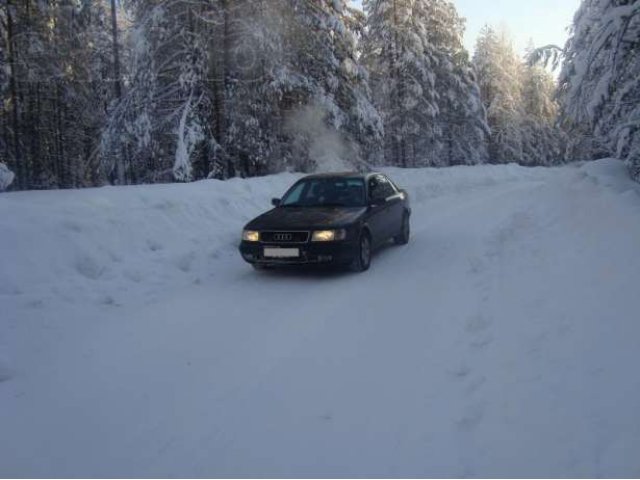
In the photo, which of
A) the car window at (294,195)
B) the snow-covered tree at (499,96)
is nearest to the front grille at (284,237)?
the car window at (294,195)

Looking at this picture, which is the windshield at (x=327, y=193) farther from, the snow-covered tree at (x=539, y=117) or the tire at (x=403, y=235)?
the snow-covered tree at (x=539, y=117)

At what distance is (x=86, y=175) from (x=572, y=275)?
105ft

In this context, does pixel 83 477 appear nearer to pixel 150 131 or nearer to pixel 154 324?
pixel 154 324

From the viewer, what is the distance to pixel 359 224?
834cm

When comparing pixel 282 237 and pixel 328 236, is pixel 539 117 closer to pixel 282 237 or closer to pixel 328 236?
pixel 328 236

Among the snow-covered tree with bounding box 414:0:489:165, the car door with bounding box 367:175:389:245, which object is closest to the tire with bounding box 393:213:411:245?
the car door with bounding box 367:175:389:245

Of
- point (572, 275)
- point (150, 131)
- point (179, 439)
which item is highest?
point (150, 131)

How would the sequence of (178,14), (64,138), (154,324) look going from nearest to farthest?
(154,324) < (178,14) < (64,138)

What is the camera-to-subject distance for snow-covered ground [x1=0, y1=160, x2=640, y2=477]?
11.1 ft

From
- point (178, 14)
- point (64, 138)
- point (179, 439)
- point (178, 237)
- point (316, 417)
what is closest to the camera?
point (179, 439)

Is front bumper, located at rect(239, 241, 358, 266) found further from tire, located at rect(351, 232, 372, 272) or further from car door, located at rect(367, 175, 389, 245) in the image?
car door, located at rect(367, 175, 389, 245)

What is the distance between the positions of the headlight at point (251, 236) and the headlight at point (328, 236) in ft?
2.89

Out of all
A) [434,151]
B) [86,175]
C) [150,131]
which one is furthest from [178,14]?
[434,151]

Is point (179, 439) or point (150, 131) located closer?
point (179, 439)
